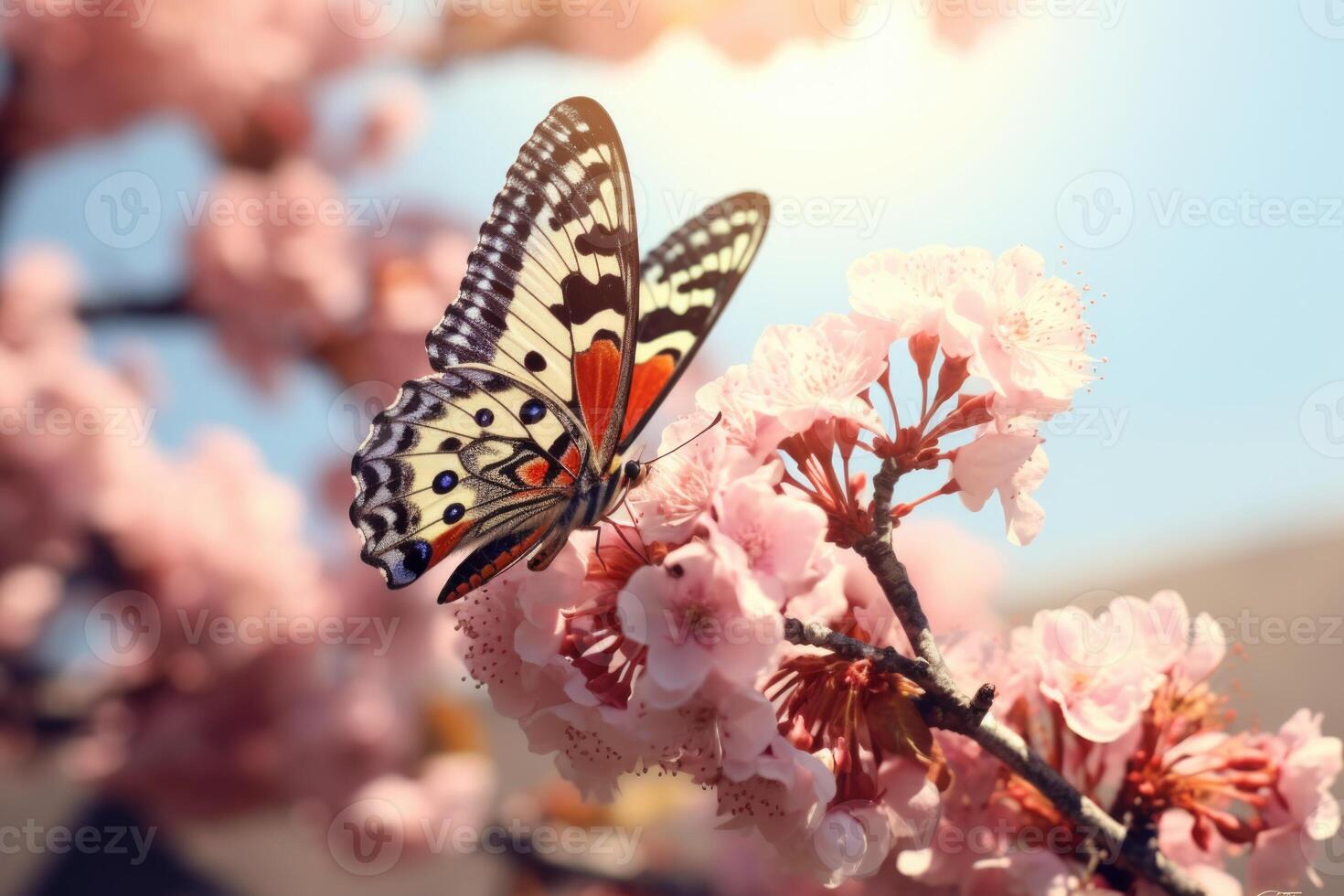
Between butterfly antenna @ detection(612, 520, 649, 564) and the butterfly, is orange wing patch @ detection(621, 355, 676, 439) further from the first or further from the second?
butterfly antenna @ detection(612, 520, 649, 564)

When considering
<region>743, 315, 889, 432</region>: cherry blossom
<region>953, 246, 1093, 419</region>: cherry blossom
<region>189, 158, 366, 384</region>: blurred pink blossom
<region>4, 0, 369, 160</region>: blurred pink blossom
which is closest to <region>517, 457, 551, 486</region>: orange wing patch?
<region>743, 315, 889, 432</region>: cherry blossom

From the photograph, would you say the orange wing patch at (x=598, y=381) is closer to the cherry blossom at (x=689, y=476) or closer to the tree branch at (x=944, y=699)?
the cherry blossom at (x=689, y=476)

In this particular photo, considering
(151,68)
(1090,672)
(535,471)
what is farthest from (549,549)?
(151,68)

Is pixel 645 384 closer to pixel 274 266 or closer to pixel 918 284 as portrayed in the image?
pixel 918 284

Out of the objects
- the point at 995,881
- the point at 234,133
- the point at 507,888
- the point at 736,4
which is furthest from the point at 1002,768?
the point at 234,133

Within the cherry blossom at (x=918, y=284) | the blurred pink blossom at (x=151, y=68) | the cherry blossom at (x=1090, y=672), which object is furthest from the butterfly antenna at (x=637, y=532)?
the blurred pink blossom at (x=151, y=68)

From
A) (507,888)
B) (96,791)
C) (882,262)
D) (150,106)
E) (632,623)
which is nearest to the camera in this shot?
(632,623)

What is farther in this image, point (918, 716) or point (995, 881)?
point (995, 881)

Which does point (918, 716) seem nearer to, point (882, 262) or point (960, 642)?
point (960, 642)
